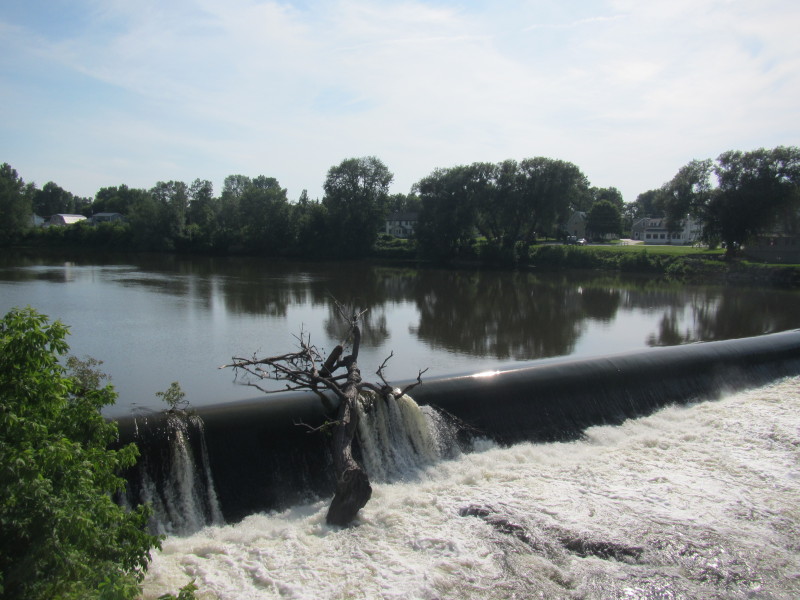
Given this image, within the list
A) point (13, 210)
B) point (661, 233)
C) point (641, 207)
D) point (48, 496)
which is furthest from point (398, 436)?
point (641, 207)

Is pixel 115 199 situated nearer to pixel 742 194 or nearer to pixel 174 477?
pixel 742 194

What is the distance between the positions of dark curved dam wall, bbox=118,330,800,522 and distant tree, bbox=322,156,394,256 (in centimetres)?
4586

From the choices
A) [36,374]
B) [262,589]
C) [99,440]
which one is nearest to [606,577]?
[262,589]

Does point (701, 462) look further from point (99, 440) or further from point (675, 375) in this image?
point (99, 440)

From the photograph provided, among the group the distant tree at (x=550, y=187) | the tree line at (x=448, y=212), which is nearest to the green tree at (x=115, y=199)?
the tree line at (x=448, y=212)

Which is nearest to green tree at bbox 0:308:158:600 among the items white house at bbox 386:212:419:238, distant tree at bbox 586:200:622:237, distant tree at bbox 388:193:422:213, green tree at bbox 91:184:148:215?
distant tree at bbox 586:200:622:237

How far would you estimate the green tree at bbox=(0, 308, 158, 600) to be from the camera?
3.97 m

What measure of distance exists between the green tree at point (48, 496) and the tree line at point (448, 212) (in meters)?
48.9

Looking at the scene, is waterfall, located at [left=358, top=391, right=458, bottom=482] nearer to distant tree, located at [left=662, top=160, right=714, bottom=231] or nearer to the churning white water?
the churning white water

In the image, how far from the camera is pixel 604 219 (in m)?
76.1

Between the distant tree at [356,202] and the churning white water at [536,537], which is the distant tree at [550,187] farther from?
the churning white water at [536,537]

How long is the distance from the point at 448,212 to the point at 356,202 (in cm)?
1151

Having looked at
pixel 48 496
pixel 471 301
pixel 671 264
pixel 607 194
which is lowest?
pixel 471 301

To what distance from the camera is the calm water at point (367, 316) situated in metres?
15.6
